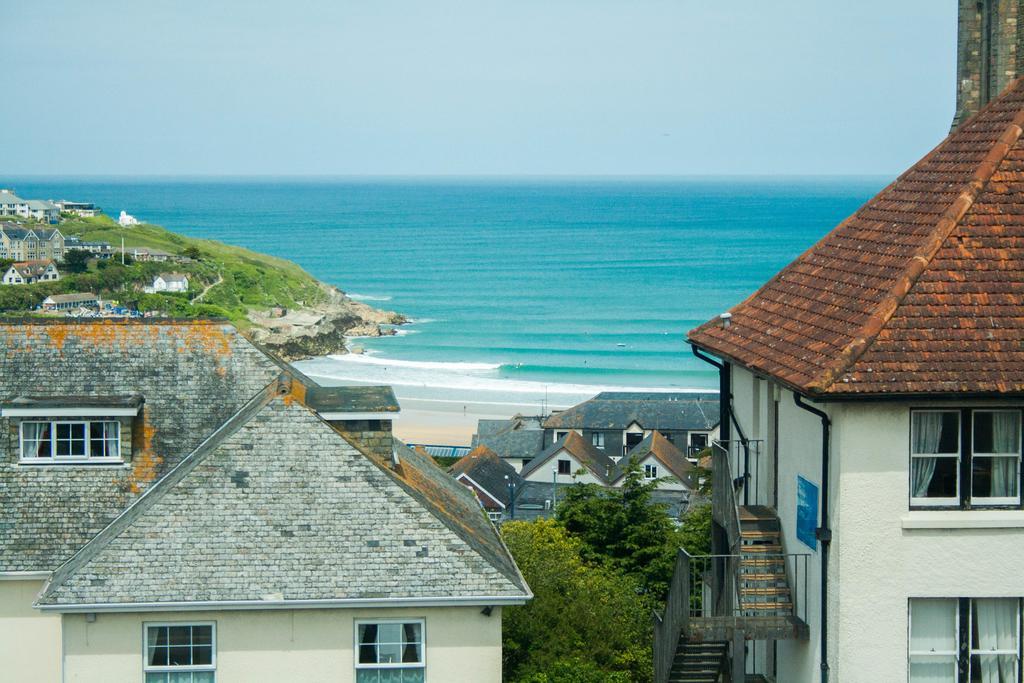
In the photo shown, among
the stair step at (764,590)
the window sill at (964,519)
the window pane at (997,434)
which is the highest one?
the window pane at (997,434)

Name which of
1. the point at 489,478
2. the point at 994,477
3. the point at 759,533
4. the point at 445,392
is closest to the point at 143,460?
the point at 759,533

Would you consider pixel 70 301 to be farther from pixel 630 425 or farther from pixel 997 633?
pixel 997 633

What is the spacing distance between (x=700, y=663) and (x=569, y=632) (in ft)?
19.8

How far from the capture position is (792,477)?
15.2 m

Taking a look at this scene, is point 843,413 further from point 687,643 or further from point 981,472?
point 687,643

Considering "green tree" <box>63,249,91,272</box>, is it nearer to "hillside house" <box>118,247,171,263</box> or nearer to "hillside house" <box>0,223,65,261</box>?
"hillside house" <box>0,223,65,261</box>

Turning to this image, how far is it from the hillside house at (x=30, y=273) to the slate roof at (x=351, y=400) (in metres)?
123

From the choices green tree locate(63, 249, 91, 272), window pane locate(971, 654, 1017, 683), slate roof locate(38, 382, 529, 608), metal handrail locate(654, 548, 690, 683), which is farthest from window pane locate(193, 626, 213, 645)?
green tree locate(63, 249, 91, 272)

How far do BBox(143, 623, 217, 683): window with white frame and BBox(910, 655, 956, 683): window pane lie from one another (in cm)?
780

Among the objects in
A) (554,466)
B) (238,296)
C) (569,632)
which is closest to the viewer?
(569,632)

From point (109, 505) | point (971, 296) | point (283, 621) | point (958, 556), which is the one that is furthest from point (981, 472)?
point (109, 505)

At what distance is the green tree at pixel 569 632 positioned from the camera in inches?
809

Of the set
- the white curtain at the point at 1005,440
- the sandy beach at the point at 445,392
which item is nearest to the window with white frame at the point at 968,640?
the white curtain at the point at 1005,440

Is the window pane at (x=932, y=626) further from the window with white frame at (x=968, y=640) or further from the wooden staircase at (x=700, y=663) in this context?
the wooden staircase at (x=700, y=663)
